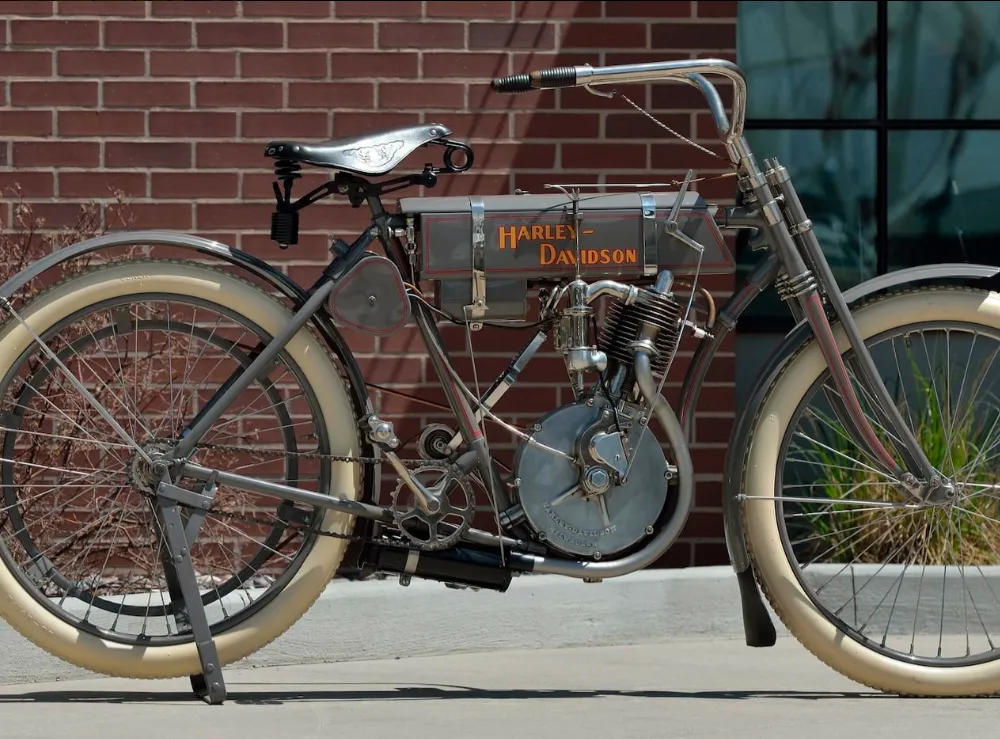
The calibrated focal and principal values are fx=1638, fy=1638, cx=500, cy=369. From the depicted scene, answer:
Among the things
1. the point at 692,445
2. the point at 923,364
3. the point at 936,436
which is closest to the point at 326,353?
the point at 692,445

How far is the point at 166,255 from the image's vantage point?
5.59m

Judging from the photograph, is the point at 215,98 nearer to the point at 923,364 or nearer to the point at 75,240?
the point at 75,240

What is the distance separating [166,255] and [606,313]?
1.95 m

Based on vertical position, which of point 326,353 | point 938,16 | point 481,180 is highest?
point 938,16

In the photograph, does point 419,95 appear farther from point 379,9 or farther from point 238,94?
point 238,94

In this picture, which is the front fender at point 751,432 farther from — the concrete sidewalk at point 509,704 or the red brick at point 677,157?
the red brick at point 677,157

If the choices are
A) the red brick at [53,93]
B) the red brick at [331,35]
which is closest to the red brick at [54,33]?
the red brick at [53,93]

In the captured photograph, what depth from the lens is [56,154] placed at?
5645mm

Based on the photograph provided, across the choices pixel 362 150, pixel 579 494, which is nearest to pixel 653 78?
pixel 362 150

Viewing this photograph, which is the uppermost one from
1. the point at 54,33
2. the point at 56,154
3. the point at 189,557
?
the point at 54,33

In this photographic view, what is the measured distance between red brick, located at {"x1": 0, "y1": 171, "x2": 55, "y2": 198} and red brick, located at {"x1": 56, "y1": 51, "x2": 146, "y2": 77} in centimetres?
36

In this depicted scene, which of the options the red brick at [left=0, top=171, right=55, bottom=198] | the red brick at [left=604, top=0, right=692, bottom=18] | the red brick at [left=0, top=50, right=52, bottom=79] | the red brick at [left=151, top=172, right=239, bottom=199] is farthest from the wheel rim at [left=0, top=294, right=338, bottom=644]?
the red brick at [left=604, top=0, right=692, bottom=18]

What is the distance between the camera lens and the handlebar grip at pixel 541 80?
157 inches

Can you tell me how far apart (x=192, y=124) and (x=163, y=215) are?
330mm
